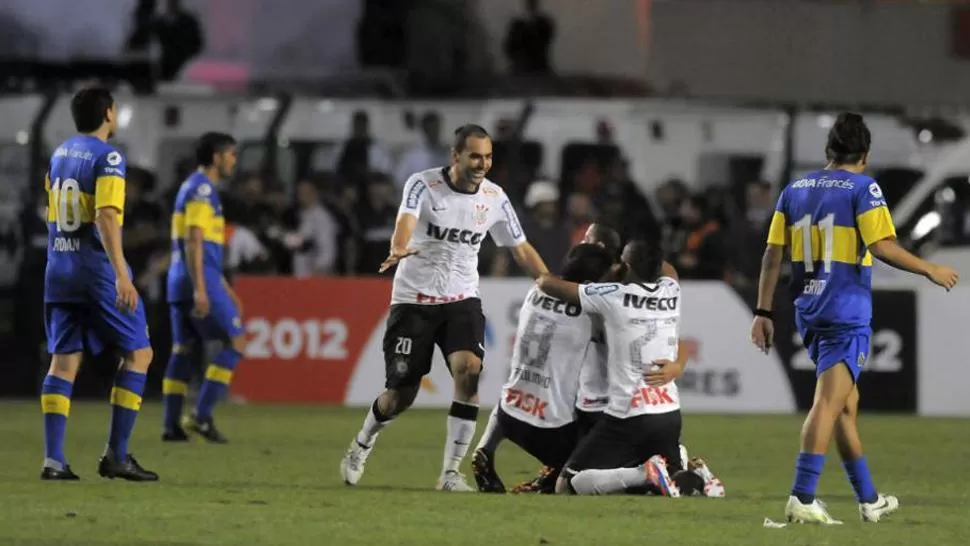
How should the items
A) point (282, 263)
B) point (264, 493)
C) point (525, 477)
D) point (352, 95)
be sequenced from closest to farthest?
point (264, 493), point (525, 477), point (282, 263), point (352, 95)

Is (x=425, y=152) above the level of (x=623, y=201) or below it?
above

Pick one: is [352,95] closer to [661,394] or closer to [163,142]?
[163,142]

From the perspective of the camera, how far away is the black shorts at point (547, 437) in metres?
13.4

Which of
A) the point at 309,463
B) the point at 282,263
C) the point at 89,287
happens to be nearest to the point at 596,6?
the point at 282,263

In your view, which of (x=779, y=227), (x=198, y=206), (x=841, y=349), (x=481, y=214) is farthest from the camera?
(x=198, y=206)

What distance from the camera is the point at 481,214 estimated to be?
Answer: 13.3 metres

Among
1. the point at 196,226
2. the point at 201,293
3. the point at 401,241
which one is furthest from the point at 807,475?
the point at 196,226

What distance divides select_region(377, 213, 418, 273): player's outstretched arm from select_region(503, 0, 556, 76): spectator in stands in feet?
40.6

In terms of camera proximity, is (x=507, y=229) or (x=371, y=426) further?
(x=507, y=229)

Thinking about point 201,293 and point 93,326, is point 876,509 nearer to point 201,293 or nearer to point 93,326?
point 93,326

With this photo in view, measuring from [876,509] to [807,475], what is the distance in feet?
2.36

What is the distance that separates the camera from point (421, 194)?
13125 millimetres

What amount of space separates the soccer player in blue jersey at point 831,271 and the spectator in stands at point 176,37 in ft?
47.6

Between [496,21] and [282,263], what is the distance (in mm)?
4320
